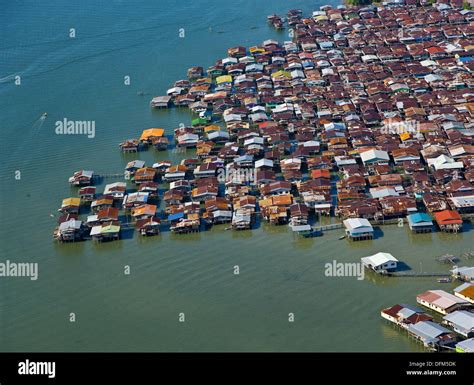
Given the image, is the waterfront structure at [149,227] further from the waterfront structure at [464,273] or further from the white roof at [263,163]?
the waterfront structure at [464,273]

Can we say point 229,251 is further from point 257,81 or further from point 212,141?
point 257,81

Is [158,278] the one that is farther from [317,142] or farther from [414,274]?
[317,142]

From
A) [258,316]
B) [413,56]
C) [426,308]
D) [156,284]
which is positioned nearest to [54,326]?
[156,284]

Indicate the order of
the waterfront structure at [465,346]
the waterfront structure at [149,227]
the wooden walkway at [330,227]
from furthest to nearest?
the waterfront structure at [149,227], the wooden walkway at [330,227], the waterfront structure at [465,346]

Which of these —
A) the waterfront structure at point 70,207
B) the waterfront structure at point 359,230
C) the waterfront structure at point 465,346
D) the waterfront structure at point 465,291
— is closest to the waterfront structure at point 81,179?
the waterfront structure at point 70,207

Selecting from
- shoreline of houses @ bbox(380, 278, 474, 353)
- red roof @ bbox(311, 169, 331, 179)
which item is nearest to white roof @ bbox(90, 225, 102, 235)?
red roof @ bbox(311, 169, 331, 179)

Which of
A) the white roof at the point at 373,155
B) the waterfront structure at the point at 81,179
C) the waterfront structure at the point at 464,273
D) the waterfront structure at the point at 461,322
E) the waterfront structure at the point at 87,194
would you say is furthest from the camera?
the waterfront structure at the point at 81,179

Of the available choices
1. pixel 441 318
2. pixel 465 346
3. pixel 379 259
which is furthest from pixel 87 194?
pixel 465 346
